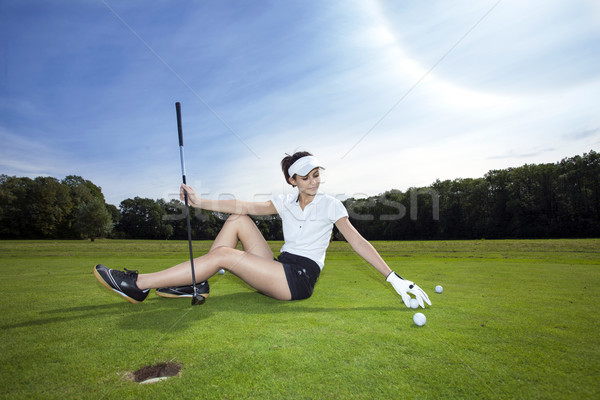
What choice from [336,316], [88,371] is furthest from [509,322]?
[88,371]

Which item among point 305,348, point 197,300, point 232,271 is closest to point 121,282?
point 197,300

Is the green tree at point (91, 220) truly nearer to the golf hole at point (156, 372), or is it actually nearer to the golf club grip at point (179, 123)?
the golf club grip at point (179, 123)

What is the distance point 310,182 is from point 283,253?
1236 millimetres

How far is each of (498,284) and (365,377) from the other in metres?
5.77

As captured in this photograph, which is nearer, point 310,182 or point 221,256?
Result: point 221,256

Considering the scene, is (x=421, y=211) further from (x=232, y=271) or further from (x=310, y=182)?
(x=232, y=271)

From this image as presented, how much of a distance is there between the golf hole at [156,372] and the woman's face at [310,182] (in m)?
3.05

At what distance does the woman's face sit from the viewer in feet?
16.4

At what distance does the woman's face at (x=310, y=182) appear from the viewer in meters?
5.01

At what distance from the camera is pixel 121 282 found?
4520 mm

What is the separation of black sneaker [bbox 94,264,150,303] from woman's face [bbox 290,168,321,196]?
2.77 metres

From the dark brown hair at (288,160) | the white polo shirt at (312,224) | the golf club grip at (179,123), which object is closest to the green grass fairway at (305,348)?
the white polo shirt at (312,224)

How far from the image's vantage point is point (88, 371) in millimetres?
2635

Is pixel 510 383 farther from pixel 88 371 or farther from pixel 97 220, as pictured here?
pixel 97 220
